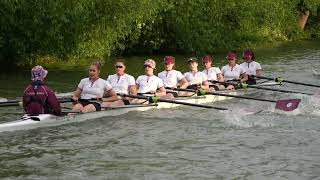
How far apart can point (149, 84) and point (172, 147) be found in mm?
4112

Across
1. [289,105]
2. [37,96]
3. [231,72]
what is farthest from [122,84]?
[231,72]

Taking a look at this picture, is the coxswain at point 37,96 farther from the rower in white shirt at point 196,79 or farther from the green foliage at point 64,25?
the green foliage at point 64,25

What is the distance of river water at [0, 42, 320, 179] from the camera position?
9727 mm

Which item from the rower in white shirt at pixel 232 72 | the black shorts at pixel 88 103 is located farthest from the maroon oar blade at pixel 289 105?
the black shorts at pixel 88 103

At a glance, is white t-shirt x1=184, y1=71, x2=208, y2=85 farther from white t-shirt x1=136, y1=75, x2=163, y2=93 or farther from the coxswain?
the coxswain

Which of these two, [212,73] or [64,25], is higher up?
[64,25]

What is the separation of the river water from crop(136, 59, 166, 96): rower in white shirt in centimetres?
64

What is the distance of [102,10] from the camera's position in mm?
24172

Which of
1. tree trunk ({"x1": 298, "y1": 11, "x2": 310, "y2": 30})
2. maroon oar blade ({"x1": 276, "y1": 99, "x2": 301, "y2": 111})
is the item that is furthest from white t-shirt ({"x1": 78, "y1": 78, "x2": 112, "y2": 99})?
tree trunk ({"x1": 298, "y1": 11, "x2": 310, "y2": 30})

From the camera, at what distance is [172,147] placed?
11.2 meters

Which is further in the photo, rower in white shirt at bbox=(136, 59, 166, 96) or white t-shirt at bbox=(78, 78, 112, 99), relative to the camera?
rower in white shirt at bbox=(136, 59, 166, 96)

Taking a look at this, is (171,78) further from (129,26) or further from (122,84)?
(129,26)

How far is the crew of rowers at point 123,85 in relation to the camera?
11930mm

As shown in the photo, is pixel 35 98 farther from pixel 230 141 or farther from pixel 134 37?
pixel 134 37
